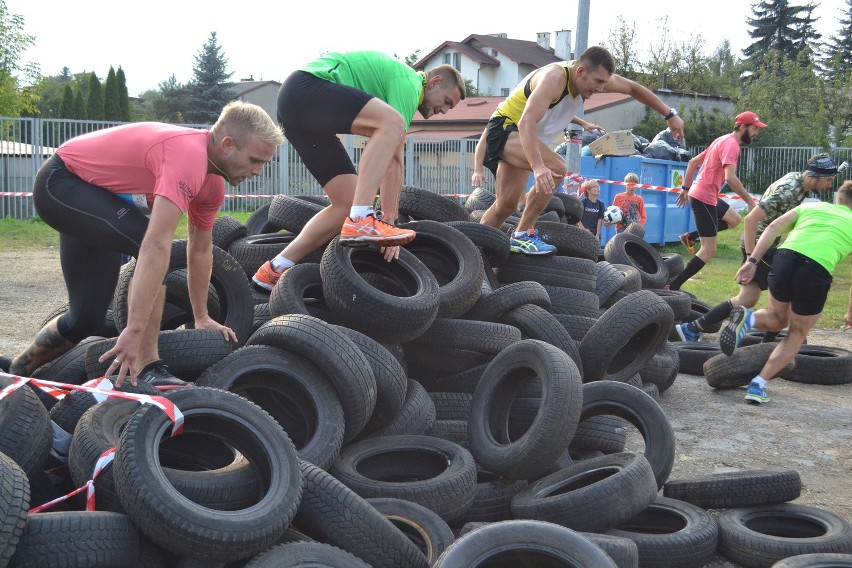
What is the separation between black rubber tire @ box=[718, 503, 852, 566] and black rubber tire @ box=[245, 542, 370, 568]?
213cm

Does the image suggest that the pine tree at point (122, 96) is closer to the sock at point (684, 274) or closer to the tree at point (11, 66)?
the tree at point (11, 66)

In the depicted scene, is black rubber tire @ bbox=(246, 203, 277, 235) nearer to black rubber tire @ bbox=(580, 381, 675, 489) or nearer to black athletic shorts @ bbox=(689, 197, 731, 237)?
black rubber tire @ bbox=(580, 381, 675, 489)

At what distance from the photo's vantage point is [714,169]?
11.8 m

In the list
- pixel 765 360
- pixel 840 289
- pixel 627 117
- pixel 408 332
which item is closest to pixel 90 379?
pixel 408 332

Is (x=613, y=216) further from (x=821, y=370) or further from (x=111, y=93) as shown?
(x=111, y=93)

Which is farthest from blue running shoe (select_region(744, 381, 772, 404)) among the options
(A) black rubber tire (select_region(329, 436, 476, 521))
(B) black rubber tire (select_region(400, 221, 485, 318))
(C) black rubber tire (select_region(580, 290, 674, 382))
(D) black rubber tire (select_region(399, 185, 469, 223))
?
(A) black rubber tire (select_region(329, 436, 476, 521))

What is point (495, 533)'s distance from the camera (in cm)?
320

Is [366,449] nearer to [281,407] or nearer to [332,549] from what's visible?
[281,407]

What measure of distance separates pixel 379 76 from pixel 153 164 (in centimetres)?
235

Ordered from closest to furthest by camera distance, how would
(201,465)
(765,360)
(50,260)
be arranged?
(201,465) < (765,360) < (50,260)

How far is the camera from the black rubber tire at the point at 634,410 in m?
Result: 5.06

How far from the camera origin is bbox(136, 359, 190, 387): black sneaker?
4.26 metres

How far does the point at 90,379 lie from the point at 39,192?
1.06 m

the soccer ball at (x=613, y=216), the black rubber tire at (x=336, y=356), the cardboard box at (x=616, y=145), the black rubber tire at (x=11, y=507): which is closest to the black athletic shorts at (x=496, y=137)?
the black rubber tire at (x=336, y=356)
